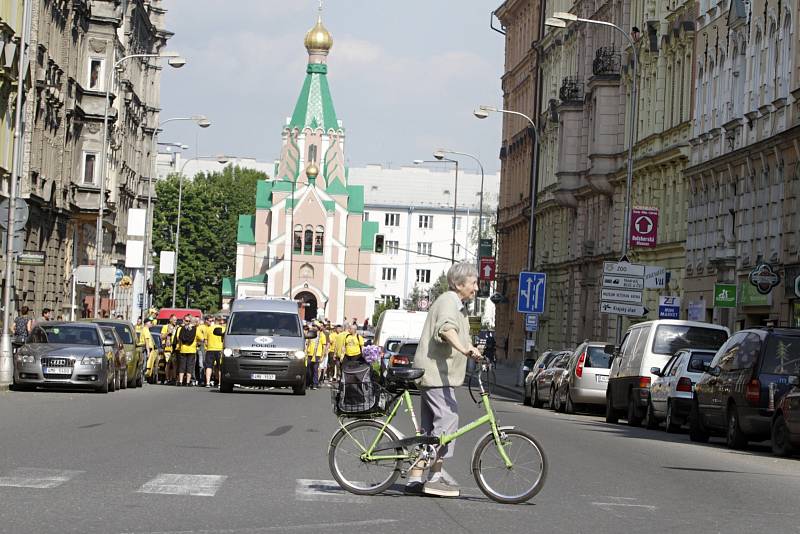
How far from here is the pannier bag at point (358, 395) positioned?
14.0 metres

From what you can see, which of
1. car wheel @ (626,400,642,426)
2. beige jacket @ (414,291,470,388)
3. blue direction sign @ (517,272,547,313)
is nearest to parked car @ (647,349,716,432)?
car wheel @ (626,400,642,426)

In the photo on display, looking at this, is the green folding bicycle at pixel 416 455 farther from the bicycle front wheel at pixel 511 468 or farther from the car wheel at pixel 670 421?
the car wheel at pixel 670 421

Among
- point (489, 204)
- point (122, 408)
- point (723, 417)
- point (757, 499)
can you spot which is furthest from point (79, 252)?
point (489, 204)

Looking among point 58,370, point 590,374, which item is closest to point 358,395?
point 58,370

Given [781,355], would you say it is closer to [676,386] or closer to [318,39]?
[676,386]

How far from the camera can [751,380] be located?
2358 cm

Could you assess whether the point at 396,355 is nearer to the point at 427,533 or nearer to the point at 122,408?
the point at 122,408

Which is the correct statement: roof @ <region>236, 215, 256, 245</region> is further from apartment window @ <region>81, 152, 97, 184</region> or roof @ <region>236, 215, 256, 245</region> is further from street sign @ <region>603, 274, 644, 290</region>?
street sign @ <region>603, 274, 644, 290</region>

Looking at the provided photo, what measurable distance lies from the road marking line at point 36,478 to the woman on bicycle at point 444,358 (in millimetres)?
2882

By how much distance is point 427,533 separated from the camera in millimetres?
11320

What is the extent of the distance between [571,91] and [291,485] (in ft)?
195

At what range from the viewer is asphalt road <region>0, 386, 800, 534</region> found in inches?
468

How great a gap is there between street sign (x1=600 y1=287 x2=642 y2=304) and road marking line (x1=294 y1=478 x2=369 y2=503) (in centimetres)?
3054

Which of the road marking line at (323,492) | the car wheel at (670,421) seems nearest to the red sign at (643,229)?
the car wheel at (670,421)
